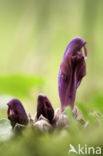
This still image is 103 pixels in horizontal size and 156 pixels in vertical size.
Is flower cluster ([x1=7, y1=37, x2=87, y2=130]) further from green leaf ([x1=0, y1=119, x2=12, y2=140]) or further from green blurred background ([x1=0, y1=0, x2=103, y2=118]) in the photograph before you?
green blurred background ([x1=0, y1=0, x2=103, y2=118])

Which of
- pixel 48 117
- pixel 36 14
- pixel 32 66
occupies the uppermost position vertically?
pixel 36 14

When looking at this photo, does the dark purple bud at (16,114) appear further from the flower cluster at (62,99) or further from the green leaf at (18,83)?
the green leaf at (18,83)

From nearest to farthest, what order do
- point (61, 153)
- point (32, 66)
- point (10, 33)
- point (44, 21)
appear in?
point (61, 153)
point (32, 66)
point (44, 21)
point (10, 33)

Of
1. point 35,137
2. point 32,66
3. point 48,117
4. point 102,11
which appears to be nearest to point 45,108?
point 48,117

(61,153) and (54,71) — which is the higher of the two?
(61,153)

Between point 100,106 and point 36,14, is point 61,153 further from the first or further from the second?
point 36,14
